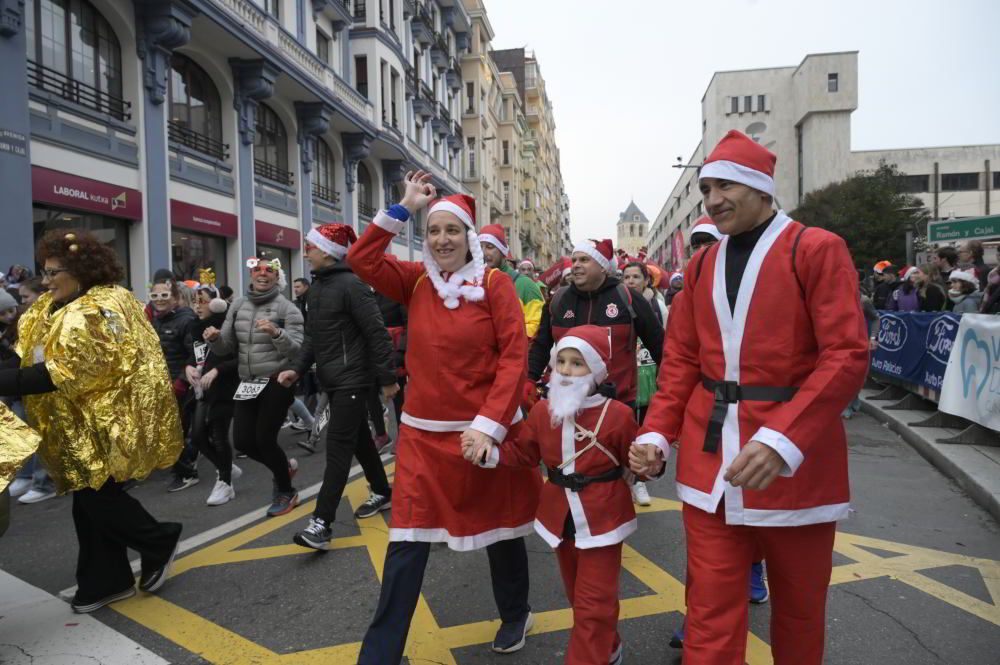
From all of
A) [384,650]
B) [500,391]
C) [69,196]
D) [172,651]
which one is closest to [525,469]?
[500,391]

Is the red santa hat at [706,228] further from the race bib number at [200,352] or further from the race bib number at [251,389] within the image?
the race bib number at [200,352]

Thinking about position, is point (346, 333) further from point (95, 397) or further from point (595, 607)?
point (595, 607)

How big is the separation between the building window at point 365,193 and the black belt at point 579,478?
23.5 m

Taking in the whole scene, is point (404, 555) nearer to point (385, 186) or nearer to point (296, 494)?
point (296, 494)

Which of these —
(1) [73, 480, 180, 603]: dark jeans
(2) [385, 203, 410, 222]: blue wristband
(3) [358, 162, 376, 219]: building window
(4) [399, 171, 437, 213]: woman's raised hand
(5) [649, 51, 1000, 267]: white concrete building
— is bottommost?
(1) [73, 480, 180, 603]: dark jeans

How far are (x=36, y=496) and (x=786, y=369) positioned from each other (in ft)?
20.6

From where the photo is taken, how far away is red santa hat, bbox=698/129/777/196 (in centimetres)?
224

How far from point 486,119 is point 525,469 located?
46.0 m

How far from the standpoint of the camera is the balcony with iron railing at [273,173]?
1794 centimetres

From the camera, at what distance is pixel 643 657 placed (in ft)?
9.91

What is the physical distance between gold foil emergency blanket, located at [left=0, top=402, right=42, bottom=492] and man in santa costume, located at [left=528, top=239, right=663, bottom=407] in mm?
2737

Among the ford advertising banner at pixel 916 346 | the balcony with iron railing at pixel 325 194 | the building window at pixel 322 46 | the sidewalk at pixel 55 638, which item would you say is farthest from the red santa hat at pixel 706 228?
the building window at pixel 322 46

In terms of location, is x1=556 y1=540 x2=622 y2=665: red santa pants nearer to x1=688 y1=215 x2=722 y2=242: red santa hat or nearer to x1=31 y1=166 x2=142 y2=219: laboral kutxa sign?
x1=688 y1=215 x2=722 y2=242: red santa hat

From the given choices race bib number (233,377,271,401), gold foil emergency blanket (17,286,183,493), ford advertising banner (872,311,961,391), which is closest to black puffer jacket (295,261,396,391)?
race bib number (233,377,271,401)
